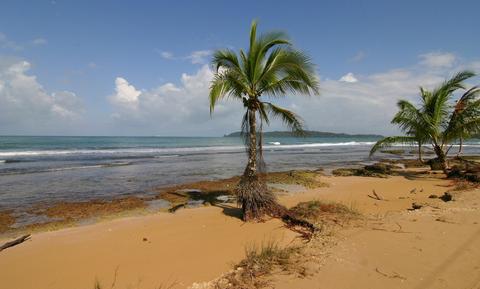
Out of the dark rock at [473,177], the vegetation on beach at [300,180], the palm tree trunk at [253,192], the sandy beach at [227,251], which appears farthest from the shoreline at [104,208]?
the dark rock at [473,177]

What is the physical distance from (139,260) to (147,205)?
522cm

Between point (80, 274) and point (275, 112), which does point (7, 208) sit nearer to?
point (80, 274)

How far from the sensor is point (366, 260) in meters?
5.10

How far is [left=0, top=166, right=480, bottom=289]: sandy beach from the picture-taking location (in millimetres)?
4641

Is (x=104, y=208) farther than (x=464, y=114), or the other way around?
(x=464, y=114)

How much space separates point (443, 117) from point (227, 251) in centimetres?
1491

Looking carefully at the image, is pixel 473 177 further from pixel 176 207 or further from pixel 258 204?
pixel 176 207

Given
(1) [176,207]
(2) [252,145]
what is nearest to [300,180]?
(1) [176,207]

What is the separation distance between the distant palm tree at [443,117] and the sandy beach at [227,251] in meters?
7.86

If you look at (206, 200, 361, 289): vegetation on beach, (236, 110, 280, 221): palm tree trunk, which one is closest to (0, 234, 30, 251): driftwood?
(206, 200, 361, 289): vegetation on beach

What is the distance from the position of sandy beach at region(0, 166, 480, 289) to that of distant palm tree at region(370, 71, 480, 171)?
786 cm

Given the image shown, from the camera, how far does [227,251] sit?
606 cm

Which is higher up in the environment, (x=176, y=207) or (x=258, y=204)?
(x=258, y=204)

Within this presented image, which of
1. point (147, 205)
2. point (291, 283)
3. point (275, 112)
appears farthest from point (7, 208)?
point (291, 283)
